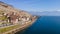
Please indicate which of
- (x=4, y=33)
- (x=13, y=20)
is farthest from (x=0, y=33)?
(x=13, y=20)

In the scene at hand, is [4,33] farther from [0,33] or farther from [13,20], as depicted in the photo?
[13,20]

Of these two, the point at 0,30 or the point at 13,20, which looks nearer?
the point at 0,30

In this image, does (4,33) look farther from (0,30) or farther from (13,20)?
(13,20)

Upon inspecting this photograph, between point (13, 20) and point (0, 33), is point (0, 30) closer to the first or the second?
point (0, 33)

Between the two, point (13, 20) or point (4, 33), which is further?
point (13, 20)

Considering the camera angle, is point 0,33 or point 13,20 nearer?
point 0,33

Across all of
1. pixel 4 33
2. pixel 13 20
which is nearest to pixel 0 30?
pixel 4 33
